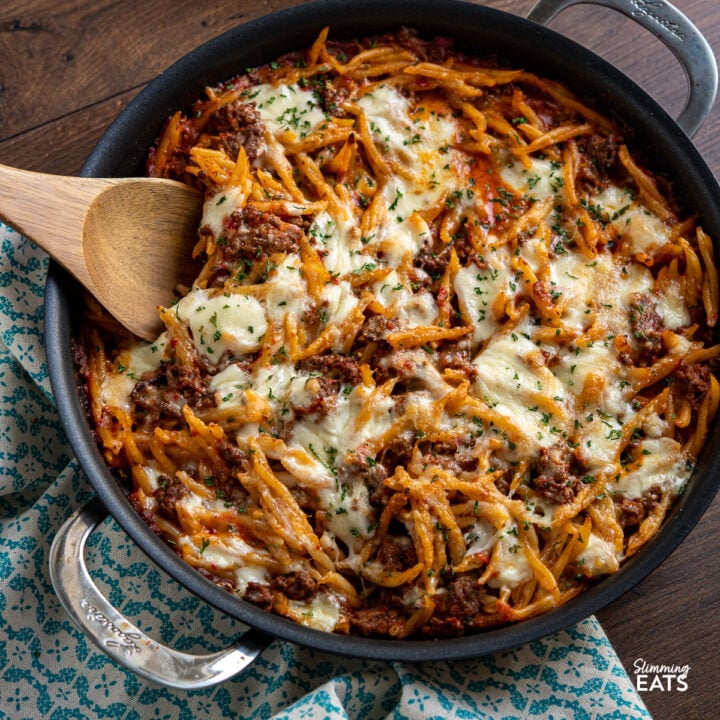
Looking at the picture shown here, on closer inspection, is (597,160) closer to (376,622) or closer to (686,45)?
(686,45)

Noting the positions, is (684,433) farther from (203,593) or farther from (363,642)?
(203,593)

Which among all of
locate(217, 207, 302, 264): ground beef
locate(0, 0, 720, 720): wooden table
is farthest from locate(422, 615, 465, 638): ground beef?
locate(0, 0, 720, 720): wooden table

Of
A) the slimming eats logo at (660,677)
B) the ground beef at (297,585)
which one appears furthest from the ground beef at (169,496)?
the slimming eats logo at (660,677)

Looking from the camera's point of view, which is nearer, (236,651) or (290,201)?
(236,651)

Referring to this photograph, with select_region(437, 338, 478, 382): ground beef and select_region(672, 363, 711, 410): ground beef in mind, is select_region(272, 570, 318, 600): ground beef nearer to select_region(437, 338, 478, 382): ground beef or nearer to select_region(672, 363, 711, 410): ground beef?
select_region(437, 338, 478, 382): ground beef

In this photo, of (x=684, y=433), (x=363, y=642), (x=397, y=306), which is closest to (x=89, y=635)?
(x=363, y=642)
